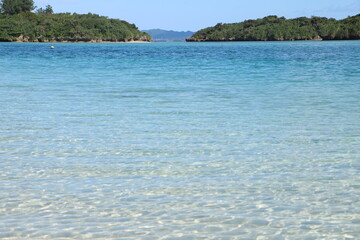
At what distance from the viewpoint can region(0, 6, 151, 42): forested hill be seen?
150 meters

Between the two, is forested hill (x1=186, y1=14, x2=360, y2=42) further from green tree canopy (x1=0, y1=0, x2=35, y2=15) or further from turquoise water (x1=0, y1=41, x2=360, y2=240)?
turquoise water (x1=0, y1=41, x2=360, y2=240)

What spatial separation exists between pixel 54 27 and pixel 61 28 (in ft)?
7.43

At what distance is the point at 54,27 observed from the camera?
160m

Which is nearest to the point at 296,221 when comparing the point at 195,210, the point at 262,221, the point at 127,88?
the point at 262,221

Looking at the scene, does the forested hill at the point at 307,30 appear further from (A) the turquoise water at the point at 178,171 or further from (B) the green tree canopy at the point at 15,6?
(A) the turquoise water at the point at 178,171

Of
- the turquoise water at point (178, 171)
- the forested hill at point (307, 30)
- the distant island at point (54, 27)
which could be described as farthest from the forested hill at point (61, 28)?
the turquoise water at point (178, 171)

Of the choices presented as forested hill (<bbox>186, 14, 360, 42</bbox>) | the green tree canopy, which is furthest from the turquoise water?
the green tree canopy

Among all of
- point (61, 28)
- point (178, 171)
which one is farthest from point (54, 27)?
point (178, 171)

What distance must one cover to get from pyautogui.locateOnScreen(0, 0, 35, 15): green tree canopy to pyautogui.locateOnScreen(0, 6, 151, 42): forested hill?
13.9 feet

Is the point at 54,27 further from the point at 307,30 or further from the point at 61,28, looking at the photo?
the point at 307,30

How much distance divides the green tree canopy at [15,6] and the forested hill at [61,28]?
4233mm

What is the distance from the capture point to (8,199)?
5.25 m

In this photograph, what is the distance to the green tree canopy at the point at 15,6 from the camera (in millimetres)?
172250

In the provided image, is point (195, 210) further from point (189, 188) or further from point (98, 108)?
point (98, 108)
